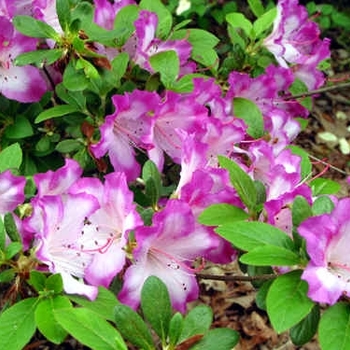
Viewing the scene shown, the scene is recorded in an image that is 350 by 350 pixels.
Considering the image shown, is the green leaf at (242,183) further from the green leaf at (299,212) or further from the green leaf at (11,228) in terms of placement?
the green leaf at (11,228)

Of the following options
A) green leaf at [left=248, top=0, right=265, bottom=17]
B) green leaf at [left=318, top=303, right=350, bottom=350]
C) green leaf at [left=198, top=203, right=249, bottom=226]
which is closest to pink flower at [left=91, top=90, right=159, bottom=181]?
green leaf at [left=198, top=203, right=249, bottom=226]

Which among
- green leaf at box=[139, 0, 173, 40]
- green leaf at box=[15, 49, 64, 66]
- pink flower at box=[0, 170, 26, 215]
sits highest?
green leaf at box=[15, 49, 64, 66]

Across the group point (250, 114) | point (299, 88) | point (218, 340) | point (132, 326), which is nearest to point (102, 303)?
point (132, 326)

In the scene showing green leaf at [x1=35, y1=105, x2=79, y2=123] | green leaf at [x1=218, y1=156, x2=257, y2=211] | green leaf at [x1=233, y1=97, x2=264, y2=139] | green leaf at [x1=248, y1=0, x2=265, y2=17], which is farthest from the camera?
green leaf at [x1=248, y1=0, x2=265, y2=17]

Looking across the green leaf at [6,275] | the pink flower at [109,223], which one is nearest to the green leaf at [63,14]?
the pink flower at [109,223]

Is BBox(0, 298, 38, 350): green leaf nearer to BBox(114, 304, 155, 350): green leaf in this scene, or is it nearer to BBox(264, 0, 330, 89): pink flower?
BBox(114, 304, 155, 350): green leaf

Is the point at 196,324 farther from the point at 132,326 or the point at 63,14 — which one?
the point at 63,14

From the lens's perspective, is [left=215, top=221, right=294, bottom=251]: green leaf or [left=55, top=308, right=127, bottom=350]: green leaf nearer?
[left=55, top=308, right=127, bottom=350]: green leaf
